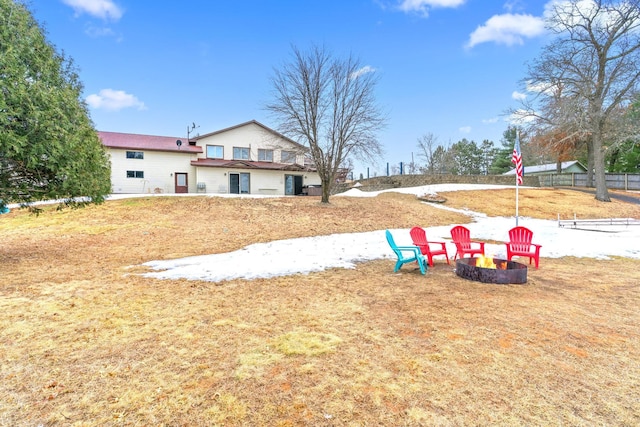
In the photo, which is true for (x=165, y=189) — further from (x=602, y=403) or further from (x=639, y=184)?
(x=639, y=184)

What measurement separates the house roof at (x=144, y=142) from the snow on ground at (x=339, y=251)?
19.5 metres

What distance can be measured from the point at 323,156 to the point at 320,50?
6040mm

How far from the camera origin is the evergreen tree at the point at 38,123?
255 inches

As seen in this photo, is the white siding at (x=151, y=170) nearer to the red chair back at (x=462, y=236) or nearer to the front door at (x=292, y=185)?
the front door at (x=292, y=185)

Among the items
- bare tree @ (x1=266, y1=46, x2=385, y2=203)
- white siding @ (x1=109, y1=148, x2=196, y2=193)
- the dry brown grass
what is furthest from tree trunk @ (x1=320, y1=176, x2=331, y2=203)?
white siding @ (x1=109, y1=148, x2=196, y2=193)

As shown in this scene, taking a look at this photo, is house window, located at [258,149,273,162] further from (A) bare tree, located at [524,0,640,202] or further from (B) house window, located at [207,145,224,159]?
(A) bare tree, located at [524,0,640,202]

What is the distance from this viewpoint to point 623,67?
2088 cm

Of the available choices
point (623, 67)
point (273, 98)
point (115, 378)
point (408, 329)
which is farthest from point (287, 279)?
point (623, 67)

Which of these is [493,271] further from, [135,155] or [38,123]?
[135,155]

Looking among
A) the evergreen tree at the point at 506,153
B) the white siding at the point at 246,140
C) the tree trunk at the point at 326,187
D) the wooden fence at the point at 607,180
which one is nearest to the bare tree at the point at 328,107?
the tree trunk at the point at 326,187

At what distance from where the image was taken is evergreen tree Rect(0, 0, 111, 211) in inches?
255

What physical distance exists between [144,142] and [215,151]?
19.0ft

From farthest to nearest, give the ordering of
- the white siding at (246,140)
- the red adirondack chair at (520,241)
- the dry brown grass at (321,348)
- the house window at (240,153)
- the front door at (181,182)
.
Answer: the house window at (240,153) → the white siding at (246,140) → the front door at (181,182) → the red adirondack chair at (520,241) → the dry brown grass at (321,348)

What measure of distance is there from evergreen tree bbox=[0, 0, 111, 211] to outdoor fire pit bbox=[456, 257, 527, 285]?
9.38 meters
